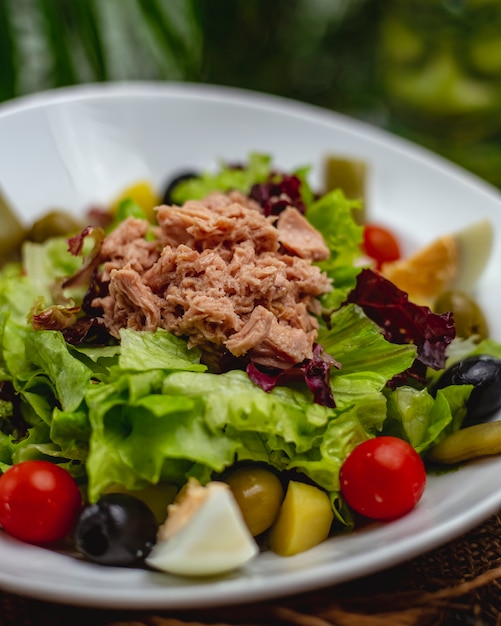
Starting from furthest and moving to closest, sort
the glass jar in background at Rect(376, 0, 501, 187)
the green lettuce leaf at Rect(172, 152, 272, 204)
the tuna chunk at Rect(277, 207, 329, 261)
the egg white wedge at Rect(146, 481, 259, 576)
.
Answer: the glass jar in background at Rect(376, 0, 501, 187), the green lettuce leaf at Rect(172, 152, 272, 204), the tuna chunk at Rect(277, 207, 329, 261), the egg white wedge at Rect(146, 481, 259, 576)

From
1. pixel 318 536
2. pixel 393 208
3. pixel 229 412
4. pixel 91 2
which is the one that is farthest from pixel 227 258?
pixel 91 2

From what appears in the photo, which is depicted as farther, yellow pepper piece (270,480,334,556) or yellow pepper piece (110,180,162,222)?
yellow pepper piece (110,180,162,222)

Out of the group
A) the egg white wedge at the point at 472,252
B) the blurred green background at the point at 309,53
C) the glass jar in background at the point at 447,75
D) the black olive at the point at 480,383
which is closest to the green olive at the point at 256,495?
the black olive at the point at 480,383

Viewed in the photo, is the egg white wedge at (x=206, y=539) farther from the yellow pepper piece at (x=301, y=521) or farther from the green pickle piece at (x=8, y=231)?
the green pickle piece at (x=8, y=231)

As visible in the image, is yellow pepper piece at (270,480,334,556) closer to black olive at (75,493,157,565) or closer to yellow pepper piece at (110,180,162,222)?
black olive at (75,493,157,565)

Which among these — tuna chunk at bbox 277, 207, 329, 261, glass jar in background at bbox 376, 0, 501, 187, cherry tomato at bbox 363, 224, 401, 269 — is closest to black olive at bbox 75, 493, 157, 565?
→ tuna chunk at bbox 277, 207, 329, 261

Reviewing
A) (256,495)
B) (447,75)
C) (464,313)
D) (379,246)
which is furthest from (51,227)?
(447,75)
